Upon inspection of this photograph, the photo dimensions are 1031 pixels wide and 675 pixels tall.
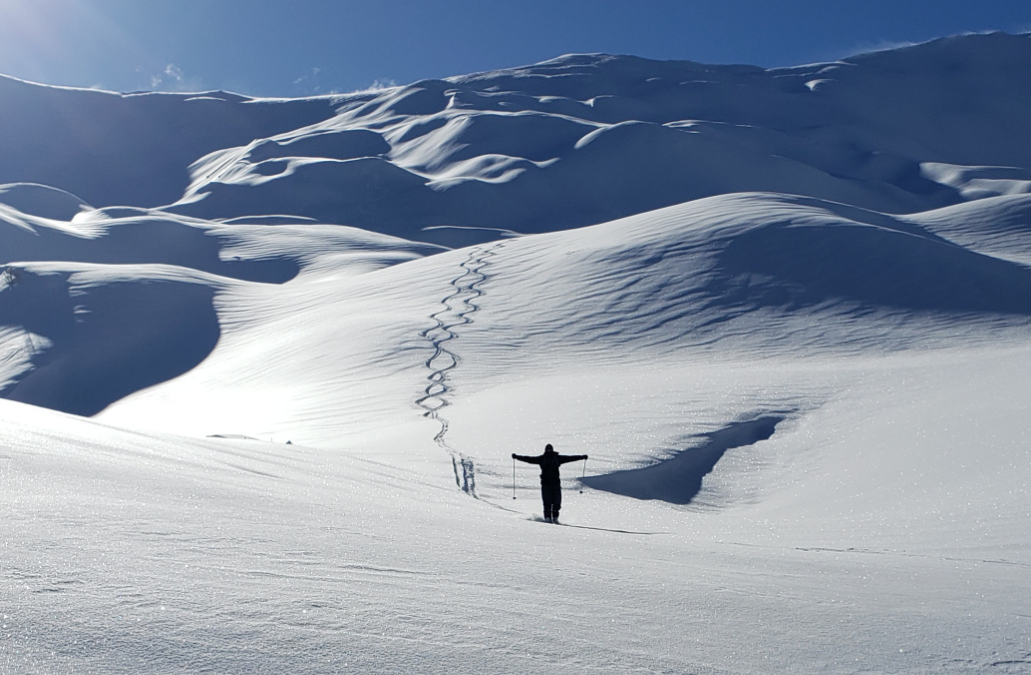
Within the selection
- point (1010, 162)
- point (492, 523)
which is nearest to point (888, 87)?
point (1010, 162)

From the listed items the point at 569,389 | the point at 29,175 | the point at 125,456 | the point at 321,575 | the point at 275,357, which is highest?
the point at 29,175

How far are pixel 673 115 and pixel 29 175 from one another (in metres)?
81.0

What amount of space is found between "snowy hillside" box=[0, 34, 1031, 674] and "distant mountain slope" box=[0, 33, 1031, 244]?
21699mm

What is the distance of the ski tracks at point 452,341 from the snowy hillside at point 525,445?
0.50ft

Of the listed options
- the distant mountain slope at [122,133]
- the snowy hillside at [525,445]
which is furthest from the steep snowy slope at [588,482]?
the distant mountain slope at [122,133]

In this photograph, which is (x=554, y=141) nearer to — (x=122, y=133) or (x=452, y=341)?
(x=122, y=133)

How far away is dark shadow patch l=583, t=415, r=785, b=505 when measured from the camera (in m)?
11.6

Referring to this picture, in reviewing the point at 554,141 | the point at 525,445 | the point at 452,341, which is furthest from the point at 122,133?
the point at 525,445

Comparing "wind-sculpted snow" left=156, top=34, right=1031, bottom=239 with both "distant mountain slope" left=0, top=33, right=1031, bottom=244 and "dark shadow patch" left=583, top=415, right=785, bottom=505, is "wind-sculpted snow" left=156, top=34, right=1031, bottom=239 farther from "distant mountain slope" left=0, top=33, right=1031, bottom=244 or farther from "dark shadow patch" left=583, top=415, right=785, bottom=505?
"dark shadow patch" left=583, top=415, right=785, bottom=505

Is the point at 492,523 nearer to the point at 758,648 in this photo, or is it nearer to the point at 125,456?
the point at 125,456

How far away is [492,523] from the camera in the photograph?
6426mm

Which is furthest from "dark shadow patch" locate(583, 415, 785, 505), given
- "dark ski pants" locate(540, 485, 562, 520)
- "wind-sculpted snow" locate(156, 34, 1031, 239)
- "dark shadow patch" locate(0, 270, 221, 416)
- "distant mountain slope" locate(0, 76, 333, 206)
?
"distant mountain slope" locate(0, 76, 333, 206)

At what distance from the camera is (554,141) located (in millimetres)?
93062

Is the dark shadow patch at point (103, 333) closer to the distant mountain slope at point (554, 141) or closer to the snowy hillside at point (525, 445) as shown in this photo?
the snowy hillside at point (525, 445)
